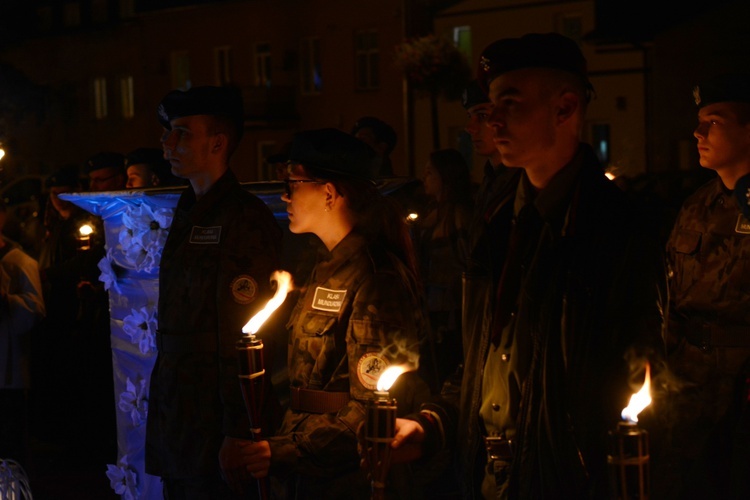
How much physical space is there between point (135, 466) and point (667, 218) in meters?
6.82

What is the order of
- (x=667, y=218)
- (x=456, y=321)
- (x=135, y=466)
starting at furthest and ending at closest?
(x=667, y=218)
(x=456, y=321)
(x=135, y=466)

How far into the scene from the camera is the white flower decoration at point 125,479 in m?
6.01

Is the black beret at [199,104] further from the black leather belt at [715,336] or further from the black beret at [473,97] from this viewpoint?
the black leather belt at [715,336]

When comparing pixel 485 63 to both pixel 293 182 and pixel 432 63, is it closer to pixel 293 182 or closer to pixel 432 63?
pixel 293 182

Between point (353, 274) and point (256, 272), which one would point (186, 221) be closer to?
point (256, 272)

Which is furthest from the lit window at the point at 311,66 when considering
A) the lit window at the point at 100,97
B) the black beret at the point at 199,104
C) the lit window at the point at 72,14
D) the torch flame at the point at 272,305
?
the torch flame at the point at 272,305

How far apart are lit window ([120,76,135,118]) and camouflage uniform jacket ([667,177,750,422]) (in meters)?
41.6

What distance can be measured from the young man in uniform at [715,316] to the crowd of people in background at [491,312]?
A: 10 millimetres

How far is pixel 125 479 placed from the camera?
6.05 meters

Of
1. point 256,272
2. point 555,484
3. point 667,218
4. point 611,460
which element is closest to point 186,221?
point 256,272

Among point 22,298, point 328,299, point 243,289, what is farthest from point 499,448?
point 22,298

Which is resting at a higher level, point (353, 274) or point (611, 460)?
point (353, 274)

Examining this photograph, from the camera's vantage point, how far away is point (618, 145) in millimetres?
31391

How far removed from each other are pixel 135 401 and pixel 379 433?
3.42 m
